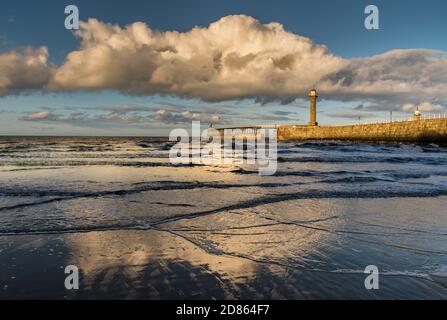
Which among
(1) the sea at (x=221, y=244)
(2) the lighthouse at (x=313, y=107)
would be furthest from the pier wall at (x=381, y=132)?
(1) the sea at (x=221, y=244)

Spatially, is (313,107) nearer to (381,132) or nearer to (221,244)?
A: (381,132)

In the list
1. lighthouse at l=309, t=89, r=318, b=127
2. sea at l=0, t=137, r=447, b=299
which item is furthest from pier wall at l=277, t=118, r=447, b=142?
sea at l=0, t=137, r=447, b=299

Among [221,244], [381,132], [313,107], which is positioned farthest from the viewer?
[313,107]

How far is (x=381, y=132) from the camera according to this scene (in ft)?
170

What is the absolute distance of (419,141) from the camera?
42625mm

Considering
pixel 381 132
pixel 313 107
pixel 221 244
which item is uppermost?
pixel 313 107

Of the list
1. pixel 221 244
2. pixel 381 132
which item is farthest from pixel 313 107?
pixel 221 244

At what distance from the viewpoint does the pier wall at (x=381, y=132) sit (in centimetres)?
3998

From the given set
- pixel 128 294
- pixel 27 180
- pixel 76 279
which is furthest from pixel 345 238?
pixel 27 180

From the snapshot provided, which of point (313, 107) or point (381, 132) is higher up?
point (313, 107)

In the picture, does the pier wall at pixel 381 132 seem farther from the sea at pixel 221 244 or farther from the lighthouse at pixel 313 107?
the sea at pixel 221 244

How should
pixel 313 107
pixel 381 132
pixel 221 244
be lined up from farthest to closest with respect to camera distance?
pixel 313 107 < pixel 381 132 < pixel 221 244

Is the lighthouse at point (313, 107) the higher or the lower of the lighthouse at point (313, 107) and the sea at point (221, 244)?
the higher

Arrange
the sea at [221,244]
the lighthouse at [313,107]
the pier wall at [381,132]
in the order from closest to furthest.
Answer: the sea at [221,244], the pier wall at [381,132], the lighthouse at [313,107]
